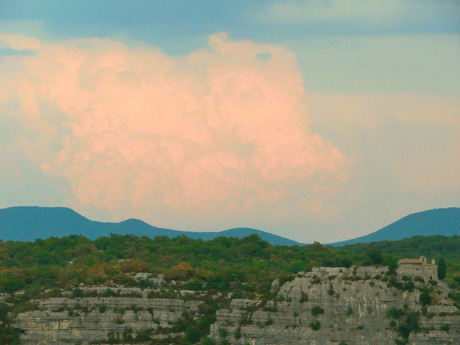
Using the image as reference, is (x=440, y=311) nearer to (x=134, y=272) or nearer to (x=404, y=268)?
(x=404, y=268)

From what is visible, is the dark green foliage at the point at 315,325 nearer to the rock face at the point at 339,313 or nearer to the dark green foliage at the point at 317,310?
the rock face at the point at 339,313

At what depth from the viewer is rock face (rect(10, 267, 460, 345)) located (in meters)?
121

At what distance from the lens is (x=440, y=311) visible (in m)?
120

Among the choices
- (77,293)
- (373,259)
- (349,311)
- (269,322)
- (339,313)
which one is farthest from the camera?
(77,293)

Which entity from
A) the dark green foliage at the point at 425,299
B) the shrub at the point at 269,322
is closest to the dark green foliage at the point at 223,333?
the shrub at the point at 269,322

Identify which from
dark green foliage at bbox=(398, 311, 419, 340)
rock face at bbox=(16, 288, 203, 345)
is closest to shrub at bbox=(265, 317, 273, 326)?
rock face at bbox=(16, 288, 203, 345)

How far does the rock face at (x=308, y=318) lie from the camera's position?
12075 cm

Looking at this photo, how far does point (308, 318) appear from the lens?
123 m

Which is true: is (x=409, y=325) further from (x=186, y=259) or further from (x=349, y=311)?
(x=186, y=259)

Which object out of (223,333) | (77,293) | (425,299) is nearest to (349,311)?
(425,299)

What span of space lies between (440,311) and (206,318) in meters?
18.9

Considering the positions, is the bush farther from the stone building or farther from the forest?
the stone building

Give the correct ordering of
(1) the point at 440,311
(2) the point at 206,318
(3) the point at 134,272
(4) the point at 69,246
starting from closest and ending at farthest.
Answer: (1) the point at 440,311 → (2) the point at 206,318 → (3) the point at 134,272 → (4) the point at 69,246

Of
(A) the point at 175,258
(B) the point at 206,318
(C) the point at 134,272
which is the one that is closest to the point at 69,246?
(A) the point at 175,258
